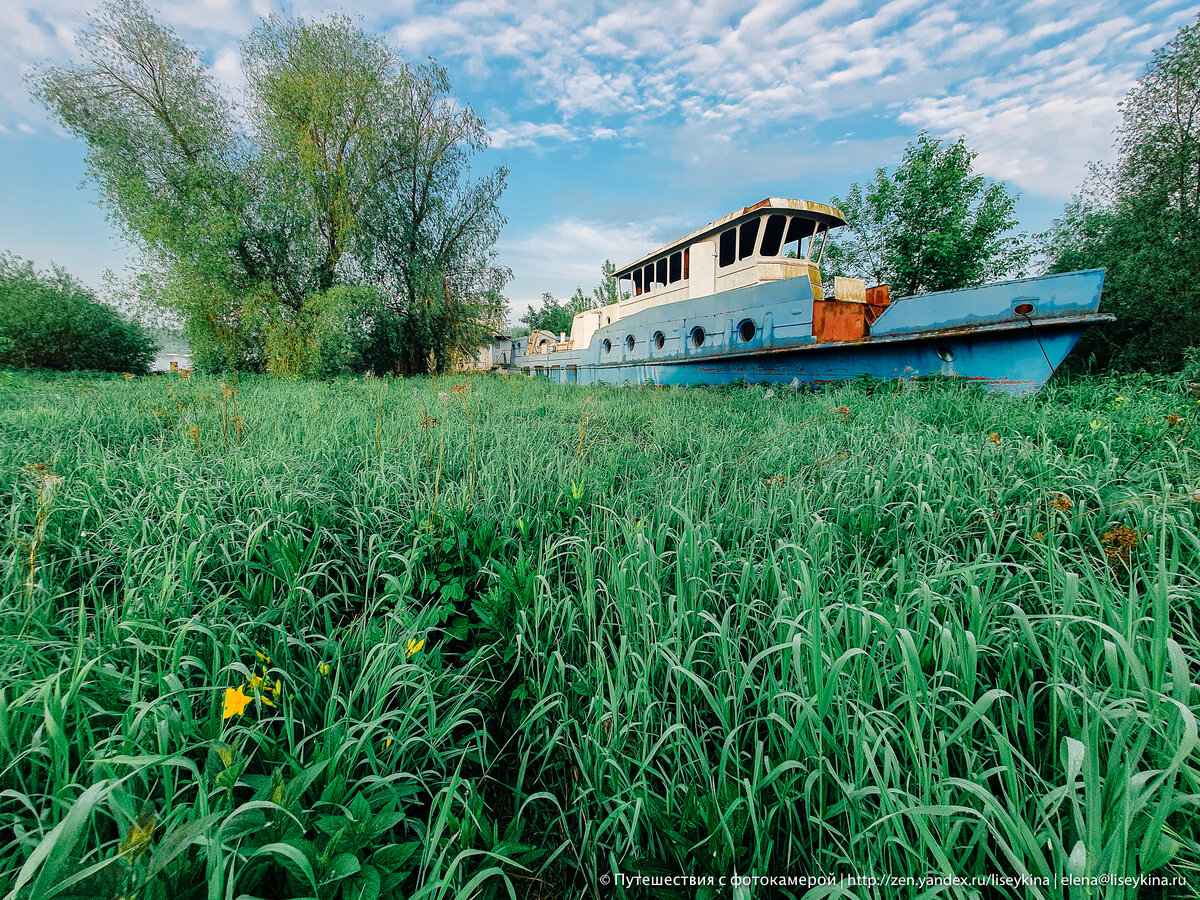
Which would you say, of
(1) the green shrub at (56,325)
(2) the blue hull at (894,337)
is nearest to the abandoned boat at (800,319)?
(2) the blue hull at (894,337)

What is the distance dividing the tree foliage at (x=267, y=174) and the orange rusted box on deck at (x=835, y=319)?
9288mm

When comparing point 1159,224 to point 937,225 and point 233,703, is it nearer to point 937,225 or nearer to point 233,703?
point 937,225

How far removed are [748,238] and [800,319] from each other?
2.24m

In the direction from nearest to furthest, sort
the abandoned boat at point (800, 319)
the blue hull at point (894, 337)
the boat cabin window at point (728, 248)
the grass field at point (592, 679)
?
the grass field at point (592, 679) < the blue hull at point (894, 337) < the abandoned boat at point (800, 319) < the boat cabin window at point (728, 248)

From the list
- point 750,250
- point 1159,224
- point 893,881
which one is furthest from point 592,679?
point 1159,224

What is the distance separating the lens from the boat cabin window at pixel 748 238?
26.4 ft

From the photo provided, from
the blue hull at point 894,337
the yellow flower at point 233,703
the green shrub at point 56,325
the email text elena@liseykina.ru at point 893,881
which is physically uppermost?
the green shrub at point 56,325

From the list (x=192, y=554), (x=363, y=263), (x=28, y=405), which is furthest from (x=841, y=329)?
(x=363, y=263)

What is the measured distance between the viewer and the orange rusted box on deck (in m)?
6.81

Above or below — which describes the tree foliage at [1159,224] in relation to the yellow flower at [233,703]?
above

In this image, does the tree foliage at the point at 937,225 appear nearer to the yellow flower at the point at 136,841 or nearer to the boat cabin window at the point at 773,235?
the boat cabin window at the point at 773,235

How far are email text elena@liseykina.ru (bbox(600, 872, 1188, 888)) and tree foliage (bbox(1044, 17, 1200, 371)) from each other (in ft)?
47.1

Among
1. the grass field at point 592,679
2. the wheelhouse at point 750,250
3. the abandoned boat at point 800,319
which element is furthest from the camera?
the wheelhouse at point 750,250

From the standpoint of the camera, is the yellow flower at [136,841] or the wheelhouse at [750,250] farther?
the wheelhouse at [750,250]
